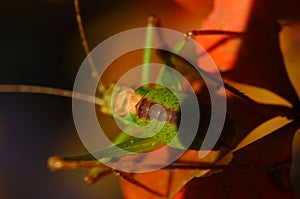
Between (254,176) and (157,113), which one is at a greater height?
(157,113)

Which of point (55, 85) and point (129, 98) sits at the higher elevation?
point (55, 85)

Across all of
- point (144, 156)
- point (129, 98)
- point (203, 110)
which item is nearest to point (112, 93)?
point (129, 98)

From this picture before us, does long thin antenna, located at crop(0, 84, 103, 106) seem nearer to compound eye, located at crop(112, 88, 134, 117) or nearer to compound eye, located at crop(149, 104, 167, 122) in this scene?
compound eye, located at crop(112, 88, 134, 117)

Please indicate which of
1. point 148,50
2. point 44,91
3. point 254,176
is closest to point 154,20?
point 148,50

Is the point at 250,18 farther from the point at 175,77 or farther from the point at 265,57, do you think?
the point at 175,77

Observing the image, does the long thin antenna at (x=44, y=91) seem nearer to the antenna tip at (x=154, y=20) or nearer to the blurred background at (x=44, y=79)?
the blurred background at (x=44, y=79)

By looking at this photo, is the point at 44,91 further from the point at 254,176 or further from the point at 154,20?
the point at 254,176
